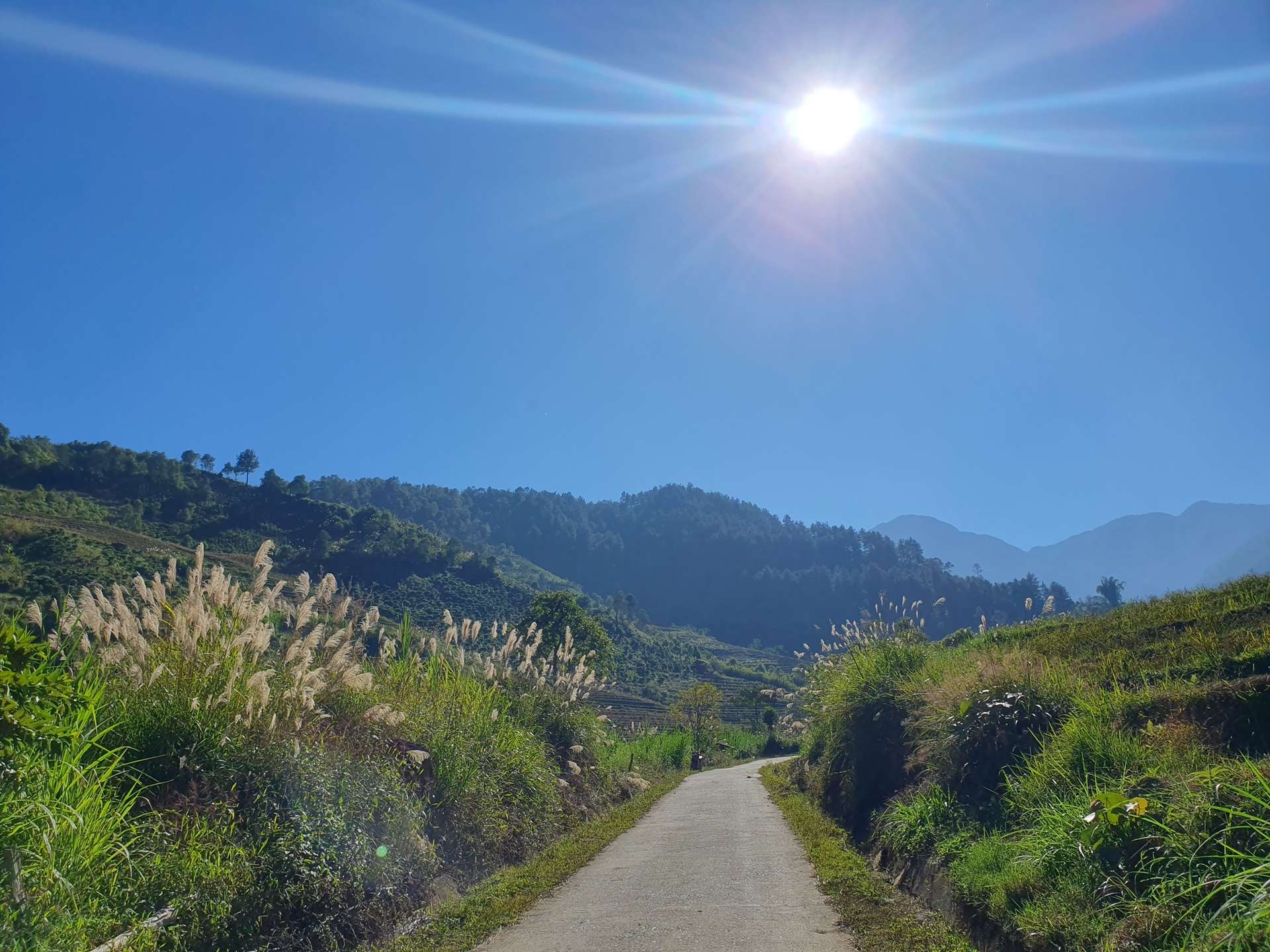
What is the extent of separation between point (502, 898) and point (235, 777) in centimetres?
294

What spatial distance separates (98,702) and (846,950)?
18.1ft

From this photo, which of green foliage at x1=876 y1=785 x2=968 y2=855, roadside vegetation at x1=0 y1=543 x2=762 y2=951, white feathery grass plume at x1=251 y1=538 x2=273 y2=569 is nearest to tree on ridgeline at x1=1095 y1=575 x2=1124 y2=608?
green foliage at x1=876 y1=785 x2=968 y2=855

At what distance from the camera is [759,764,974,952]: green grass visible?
5766mm

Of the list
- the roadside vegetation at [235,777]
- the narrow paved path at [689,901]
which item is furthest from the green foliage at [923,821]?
the roadside vegetation at [235,777]

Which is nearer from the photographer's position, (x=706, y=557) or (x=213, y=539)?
(x=213, y=539)

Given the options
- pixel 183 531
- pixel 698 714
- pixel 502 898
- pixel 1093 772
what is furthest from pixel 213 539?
pixel 1093 772

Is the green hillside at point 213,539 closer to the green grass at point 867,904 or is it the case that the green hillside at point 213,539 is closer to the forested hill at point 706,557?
the green grass at point 867,904

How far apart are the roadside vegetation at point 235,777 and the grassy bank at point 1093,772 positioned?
4.35 metres

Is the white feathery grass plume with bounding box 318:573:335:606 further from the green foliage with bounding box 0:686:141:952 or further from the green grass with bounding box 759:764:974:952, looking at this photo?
the green grass with bounding box 759:764:974:952

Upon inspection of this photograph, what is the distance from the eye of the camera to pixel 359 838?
21.1 ft

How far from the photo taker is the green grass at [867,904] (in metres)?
5.77

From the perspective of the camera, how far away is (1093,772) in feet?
19.3

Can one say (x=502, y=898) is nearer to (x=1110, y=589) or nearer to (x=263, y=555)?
(x=263, y=555)

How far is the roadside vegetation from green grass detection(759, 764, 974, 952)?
311 centimetres
